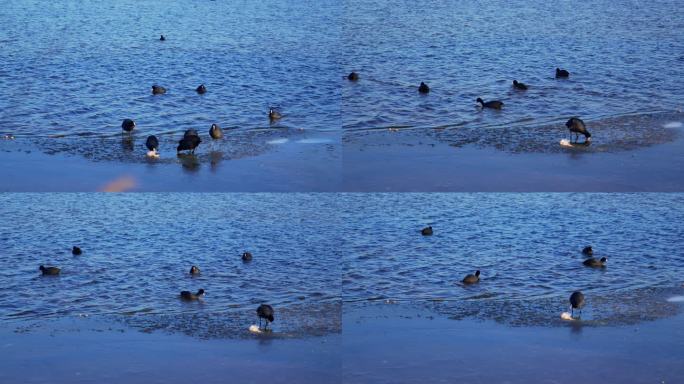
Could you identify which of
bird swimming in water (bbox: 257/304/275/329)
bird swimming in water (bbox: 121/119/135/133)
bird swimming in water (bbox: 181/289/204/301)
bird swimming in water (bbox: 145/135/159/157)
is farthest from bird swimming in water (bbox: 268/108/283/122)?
bird swimming in water (bbox: 257/304/275/329)

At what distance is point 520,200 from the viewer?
602 inches

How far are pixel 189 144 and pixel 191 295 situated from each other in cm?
228

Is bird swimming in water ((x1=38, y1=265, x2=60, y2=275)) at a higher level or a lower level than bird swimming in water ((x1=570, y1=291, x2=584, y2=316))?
higher

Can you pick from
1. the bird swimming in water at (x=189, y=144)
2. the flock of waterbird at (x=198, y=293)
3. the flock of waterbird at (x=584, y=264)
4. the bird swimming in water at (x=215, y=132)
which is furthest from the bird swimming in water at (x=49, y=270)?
the flock of waterbird at (x=584, y=264)

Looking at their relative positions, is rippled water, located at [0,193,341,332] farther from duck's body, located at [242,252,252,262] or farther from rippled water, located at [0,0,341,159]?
rippled water, located at [0,0,341,159]

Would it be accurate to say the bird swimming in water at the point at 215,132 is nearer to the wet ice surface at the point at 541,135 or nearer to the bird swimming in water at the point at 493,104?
the wet ice surface at the point at 541,135

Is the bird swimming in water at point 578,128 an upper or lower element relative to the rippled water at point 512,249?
upper

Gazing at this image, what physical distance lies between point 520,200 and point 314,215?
296cm

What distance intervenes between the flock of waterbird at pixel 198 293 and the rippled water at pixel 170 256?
82 mm

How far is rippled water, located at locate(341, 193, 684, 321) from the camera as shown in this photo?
12.8 meters

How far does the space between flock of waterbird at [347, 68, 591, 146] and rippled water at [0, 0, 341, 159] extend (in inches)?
49.5

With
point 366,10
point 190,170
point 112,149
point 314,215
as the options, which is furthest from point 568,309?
point 366,10

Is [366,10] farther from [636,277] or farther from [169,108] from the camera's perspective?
[636,277]

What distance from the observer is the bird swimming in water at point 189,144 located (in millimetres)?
14312
